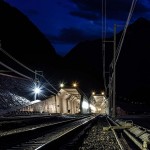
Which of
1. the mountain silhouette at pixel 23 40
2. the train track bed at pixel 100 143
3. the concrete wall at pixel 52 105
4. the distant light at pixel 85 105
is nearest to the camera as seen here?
the train track bed at pixel 100 143

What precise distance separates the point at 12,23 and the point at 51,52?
25.5m

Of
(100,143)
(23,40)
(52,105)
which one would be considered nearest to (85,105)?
A: (52,105)

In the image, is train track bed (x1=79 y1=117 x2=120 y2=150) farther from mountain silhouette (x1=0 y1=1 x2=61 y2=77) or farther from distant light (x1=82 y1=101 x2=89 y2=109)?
mountain silhouette (x1=0 y1=1 x2=61 y2=77)

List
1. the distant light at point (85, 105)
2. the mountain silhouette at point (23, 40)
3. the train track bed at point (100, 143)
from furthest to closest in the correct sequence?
the mountain silhouette at point (23, 40)
the distant light at point (85, 105)
the train track bed at point (100, 143)

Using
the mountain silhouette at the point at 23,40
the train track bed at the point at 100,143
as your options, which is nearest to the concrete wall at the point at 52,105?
the mountain silhouette at the point at 23,40

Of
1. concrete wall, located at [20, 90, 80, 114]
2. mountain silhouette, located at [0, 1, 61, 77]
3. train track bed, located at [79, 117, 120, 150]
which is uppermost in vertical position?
mountain silhouette, located at [0, 1, 61, 77]

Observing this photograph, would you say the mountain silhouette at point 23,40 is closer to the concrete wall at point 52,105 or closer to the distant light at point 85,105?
the distant light at point 85,105

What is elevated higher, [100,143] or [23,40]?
[23,40]

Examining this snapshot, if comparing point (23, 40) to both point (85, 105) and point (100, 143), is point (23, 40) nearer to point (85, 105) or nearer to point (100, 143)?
point (85, 105)

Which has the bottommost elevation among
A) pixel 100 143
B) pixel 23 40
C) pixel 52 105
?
pixel 100 143

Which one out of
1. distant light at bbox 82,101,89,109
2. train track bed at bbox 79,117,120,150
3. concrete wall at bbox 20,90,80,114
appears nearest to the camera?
train track bed at bbox 79,117,120,150

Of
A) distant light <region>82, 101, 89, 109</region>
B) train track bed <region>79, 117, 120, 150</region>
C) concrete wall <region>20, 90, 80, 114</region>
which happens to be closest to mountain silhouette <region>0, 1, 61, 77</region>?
distant light <region>82, 101, 89, 109</region>

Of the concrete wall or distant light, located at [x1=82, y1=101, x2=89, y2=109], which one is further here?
distant light, located at [x1=82, y1=101, x2=89, y2=109]

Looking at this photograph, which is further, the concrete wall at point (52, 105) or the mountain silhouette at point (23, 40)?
the mountain silhouette at point (23, 40)
